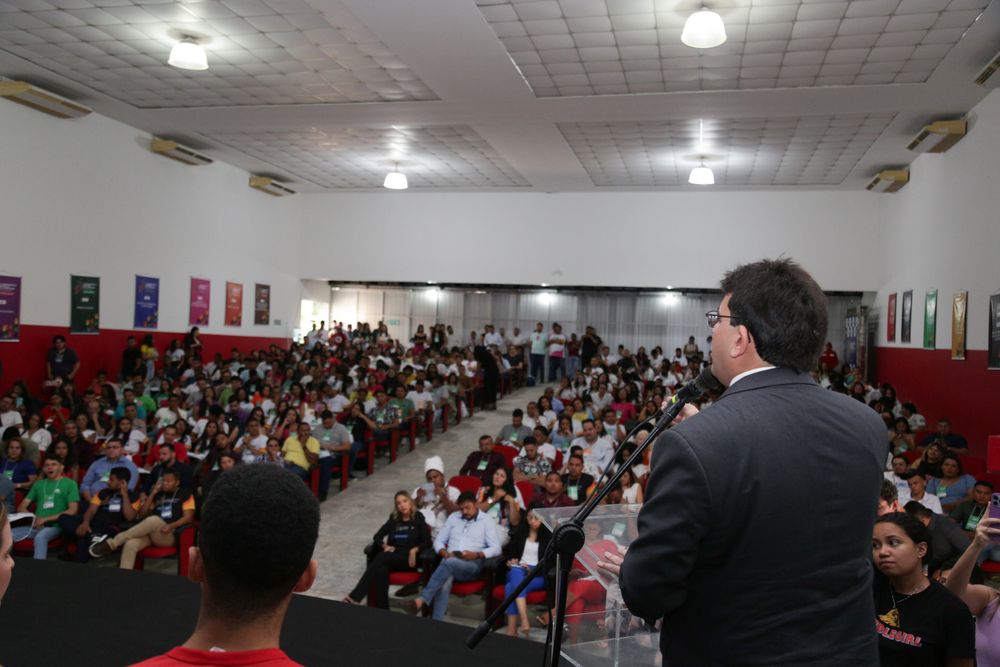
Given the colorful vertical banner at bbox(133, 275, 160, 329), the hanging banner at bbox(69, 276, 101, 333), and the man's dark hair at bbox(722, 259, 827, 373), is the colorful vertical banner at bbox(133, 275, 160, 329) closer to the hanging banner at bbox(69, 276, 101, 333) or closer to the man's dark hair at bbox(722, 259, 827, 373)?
the hanging banner at bbox(69, 276, 101, 333)

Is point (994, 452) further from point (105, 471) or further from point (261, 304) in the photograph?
point (261, 304)

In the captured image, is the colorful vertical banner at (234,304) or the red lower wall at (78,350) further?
the colorful vertical banner at (234,304)

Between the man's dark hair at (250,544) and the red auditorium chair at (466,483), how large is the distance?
6.26 meters

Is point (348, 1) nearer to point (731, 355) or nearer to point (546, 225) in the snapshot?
point (731, 355)

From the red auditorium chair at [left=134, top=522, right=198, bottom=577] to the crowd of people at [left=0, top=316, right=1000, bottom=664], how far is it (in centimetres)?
8

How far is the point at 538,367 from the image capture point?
17.1 metres

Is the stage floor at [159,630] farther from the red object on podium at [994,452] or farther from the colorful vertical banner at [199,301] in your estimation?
the colorful vertical banner at [199,301]

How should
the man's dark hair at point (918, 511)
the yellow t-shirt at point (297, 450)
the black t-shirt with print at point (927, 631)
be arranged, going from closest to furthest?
the black t-shirt with print at point (927, 631), the man's dark hair at point (918, 511), the yellow t-shirt at point (297, 450)

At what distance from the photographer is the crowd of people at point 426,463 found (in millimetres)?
2578

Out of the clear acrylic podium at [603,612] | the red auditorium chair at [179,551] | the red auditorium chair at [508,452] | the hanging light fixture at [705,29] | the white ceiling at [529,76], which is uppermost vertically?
the white ceiling at [529,76]

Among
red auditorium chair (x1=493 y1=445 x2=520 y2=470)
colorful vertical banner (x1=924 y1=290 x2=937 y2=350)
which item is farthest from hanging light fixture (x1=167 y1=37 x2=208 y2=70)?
colorful vertical banner (x1=924 y1=290 x2=937 y2=350)

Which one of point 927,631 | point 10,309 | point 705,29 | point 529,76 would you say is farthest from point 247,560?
point 10,309

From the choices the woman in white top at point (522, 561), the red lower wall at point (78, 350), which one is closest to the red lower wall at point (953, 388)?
the woman in white top at point (522, 561)

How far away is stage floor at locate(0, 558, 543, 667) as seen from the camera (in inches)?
108
